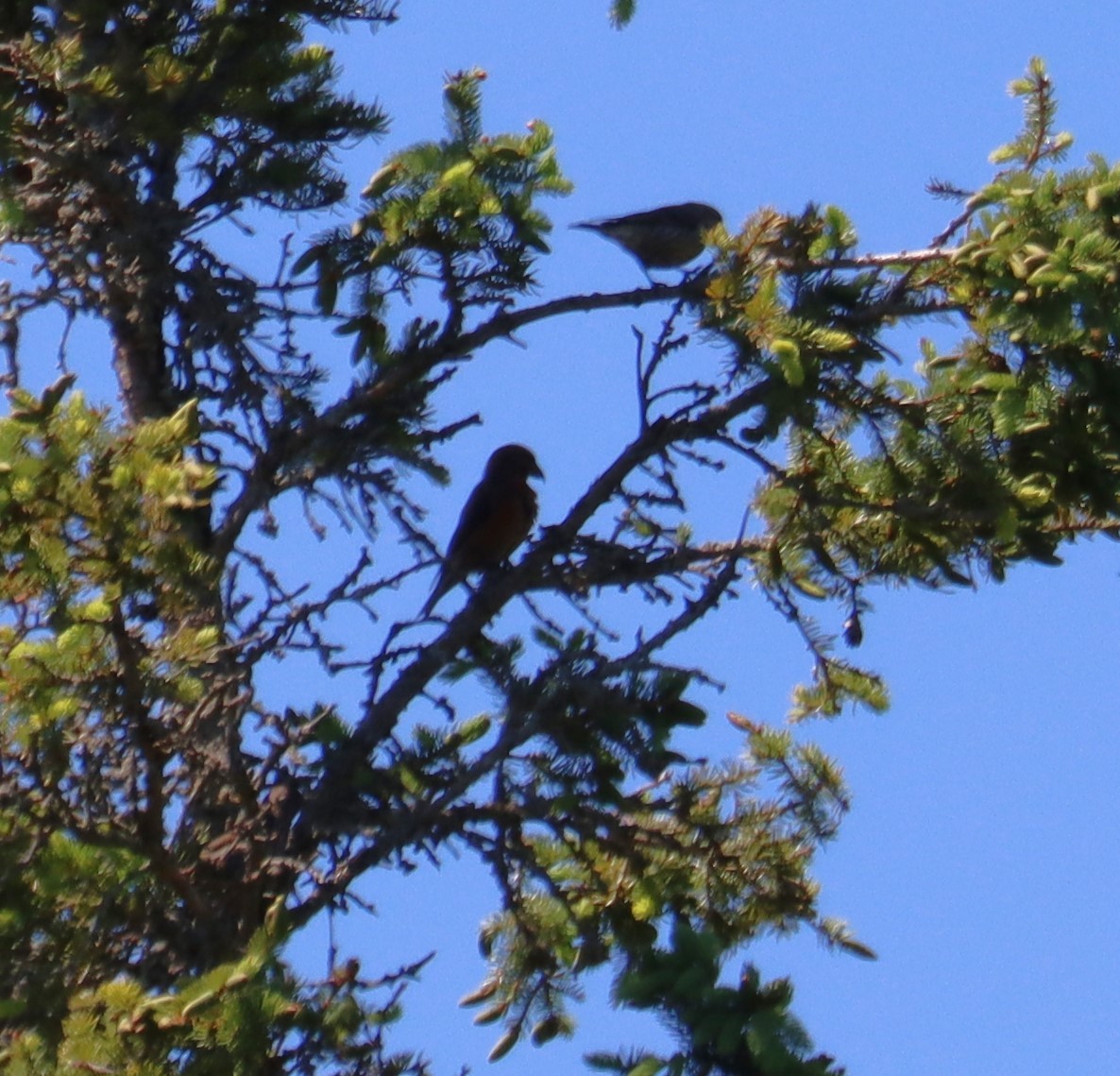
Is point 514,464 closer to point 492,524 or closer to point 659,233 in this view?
point 492,524

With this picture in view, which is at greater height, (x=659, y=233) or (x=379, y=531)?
(x=659, y=233)

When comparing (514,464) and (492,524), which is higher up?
(514,464)

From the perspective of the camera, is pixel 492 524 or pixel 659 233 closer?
pixel 492 524

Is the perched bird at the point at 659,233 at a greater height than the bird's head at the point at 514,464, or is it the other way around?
the perched bird at the point at 659,233

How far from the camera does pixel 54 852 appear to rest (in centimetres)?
446

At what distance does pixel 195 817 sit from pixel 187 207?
2.27 meters

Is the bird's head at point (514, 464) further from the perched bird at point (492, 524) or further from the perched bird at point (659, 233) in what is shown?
the perched bird at point (659, 233)

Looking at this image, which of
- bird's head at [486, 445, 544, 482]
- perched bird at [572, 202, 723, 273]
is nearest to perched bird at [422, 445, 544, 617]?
bird's head at [486, 445, 544, 482]

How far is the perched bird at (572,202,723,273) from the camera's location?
30.1 ft

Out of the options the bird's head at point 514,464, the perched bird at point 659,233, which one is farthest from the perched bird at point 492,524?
the perched bird at point 659,233

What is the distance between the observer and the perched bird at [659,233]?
9.18 metres

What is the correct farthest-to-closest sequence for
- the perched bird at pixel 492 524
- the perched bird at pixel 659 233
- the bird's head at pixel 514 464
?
the perched bird at pixel 659 233 → the bird's head at pixel 514 464 → the perched bird at pixel 492 524

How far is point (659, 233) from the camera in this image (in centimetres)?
919

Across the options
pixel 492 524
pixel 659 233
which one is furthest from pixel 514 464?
pixel 659 233
